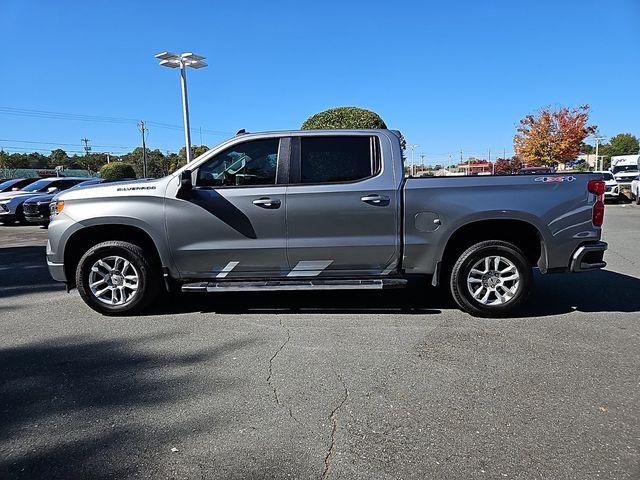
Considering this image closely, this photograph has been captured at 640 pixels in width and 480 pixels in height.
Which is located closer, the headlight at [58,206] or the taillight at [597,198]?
the taillight at [597,198]

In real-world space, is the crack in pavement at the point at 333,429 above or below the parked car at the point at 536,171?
below

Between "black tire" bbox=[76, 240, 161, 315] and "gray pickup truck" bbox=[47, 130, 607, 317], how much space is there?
1 centimetres

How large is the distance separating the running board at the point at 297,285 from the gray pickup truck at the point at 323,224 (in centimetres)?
1

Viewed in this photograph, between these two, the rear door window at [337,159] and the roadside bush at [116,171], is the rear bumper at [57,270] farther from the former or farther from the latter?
the roadside bush at [116,171]

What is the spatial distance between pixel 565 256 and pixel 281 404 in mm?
3619

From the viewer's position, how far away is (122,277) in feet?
18.2

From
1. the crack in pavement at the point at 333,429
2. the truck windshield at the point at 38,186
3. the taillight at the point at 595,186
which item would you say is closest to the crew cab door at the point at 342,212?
the crack in pavement at the point at 333,429

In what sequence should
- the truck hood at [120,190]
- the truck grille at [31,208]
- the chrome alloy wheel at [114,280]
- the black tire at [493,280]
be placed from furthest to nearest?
the truck grille at [31,208] → the chrome alloy wheel at [114,280] → the truck hood at [120,190] → the black tire at [493,280]

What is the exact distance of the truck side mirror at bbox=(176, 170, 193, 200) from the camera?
5.22 meters

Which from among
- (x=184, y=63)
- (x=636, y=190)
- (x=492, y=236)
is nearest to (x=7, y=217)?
(x=184, y=63)

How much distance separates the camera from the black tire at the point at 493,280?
527 cm

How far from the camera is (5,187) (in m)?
18.0

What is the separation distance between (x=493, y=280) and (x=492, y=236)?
1.73 feet

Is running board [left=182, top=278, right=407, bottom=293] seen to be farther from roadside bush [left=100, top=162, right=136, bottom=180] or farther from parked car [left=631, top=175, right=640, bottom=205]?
roadside bush [left=100, top=162, right=136, bottom=180]
